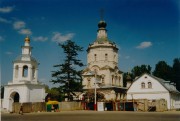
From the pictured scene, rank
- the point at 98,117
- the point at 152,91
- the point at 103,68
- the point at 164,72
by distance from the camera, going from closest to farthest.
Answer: the point at 98,117
the point at 152,91
the point at 103,68
the point at 164,72

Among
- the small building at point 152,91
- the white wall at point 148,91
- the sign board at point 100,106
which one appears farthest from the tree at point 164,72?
the sign board at point 100,106

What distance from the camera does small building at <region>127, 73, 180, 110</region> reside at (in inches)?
1921

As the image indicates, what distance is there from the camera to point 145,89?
5044cm

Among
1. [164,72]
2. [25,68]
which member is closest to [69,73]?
[25,68]

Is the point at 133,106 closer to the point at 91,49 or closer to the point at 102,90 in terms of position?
the point at 102,90

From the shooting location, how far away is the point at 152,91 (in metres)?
49.8

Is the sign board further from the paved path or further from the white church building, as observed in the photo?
the paved path

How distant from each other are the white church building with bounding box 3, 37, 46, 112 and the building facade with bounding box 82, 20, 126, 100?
17324 mm

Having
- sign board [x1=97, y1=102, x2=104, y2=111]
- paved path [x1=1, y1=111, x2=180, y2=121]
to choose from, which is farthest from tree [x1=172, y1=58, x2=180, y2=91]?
paved path [x1=1, y1=111, x2=180, y2=121]

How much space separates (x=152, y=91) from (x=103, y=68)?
43.1ft

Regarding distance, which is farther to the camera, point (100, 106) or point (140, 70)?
point (140, 70)

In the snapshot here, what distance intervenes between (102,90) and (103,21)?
16174mm

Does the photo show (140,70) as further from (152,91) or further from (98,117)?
(98,117)

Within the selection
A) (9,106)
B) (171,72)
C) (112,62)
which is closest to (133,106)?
(9,106)
